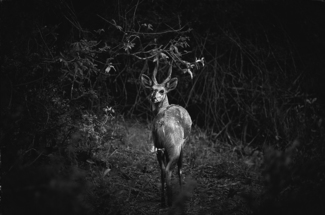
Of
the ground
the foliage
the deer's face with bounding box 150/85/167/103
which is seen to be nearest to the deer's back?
the deer's face with bounding box 150/85/167/103

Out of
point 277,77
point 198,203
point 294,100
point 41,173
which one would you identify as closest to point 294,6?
point 277,77

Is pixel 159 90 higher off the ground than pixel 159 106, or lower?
higher

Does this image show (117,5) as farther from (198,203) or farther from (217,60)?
(198,203)

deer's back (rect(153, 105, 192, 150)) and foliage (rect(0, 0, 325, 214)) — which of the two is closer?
foliage (rect(0, 0, 325, 214))

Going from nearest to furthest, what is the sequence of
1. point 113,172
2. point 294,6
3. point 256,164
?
point 113,172 < point 256,164 < point 294,6

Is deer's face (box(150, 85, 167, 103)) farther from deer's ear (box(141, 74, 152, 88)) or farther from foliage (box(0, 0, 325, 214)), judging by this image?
Result: foliage (box(0, 0, 325, 214))

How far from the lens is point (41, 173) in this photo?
81.7 inches

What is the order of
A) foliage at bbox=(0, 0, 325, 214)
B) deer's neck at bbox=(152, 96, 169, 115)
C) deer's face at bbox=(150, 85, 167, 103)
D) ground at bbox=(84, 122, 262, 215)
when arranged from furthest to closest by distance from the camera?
deer's neck at bbox=(152, 96, 169, 115)
deer's face at bbox=(150, 85, 167, 103)
ground at bbox=(84, 122, 262, 215)
foliage at bbox=(0, 0, 325, 214)

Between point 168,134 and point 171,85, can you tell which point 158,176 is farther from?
point 171,85

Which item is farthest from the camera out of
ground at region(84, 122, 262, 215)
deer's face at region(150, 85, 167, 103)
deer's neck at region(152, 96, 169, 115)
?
deer's neck at region(152, 96, 169, 115)

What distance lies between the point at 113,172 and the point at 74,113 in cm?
108

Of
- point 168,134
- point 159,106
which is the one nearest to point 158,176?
point 159,106

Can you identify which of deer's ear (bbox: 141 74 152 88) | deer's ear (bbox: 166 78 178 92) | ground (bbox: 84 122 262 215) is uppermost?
deer's ear (bbox: 166 78 178 92)

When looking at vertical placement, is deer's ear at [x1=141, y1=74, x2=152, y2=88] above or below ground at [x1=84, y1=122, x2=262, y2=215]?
above
